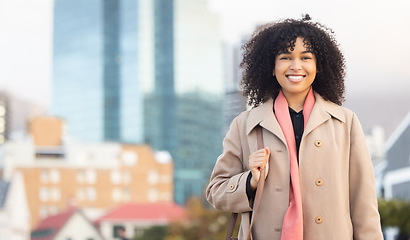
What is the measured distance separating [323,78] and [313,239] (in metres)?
0.61

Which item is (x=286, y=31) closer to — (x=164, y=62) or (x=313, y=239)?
(x=313, y=239)

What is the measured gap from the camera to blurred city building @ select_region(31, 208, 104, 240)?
4891cm

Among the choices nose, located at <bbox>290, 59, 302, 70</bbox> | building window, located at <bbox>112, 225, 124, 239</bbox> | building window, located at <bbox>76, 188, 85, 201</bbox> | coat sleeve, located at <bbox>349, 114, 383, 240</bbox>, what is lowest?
building window, located at <bbox>112, 225, 124, 239</bbox>

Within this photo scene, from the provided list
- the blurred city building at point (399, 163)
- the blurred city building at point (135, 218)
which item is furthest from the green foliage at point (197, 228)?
the blurred city building at point (399, 163)

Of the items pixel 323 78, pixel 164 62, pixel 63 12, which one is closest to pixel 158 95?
pixel 164 62

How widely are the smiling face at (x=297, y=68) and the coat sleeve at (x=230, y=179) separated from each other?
25cm

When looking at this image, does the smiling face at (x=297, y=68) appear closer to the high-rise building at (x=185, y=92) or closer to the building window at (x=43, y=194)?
the building window at (x=43, y=194)

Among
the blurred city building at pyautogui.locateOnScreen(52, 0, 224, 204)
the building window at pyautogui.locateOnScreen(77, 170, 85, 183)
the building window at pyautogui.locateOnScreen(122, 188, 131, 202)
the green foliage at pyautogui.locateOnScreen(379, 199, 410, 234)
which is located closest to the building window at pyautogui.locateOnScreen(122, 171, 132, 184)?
the building window at pyautogui.locateOnScreen(122, 188, 131, 202)

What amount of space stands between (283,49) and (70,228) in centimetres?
4861

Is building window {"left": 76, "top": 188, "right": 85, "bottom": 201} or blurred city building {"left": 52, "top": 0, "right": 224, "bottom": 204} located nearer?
building window {"left": 76, "top": 188, "right": 85, "bottom": 201}

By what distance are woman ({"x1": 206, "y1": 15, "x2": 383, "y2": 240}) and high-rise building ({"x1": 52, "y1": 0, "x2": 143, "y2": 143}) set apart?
72385 millimetres

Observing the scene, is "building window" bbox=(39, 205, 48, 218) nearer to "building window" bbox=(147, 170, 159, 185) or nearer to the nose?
"building window" bbox=(147, 170, 159, 185)

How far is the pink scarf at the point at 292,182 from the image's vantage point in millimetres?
2314

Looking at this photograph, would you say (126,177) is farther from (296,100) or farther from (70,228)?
(296,100)
